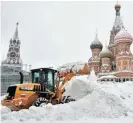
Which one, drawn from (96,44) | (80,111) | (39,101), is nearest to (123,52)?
(96,44)

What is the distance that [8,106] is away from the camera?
10172 mm

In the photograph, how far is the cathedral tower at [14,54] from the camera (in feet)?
264

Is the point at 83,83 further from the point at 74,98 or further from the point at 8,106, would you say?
the point at 8,106

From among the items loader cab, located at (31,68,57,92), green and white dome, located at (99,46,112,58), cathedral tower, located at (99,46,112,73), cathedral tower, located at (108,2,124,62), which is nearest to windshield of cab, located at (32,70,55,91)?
loader cab, located at (31,68,57,92)

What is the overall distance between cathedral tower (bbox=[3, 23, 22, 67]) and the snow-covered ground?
227 ft

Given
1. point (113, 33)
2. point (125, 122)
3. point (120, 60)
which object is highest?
point (113, 33)

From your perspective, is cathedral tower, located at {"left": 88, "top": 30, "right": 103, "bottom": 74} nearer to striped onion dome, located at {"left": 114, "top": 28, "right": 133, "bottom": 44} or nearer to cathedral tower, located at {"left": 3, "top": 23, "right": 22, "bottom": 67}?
striped onion dome, located at {"left": 114, "top": 28, "right": 133, "bottom": 44}

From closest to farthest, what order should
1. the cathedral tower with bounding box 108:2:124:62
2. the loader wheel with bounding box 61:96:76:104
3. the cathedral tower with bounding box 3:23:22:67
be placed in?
the loader wheel with bounding box 61:96:76:104, the cathedral tower with bounding box 108:2:124:62, the cathedral tower with bounding box 3:23:22:67

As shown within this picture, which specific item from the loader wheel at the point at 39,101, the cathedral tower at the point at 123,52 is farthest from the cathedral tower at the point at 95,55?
the loader wheel at the point at 39,101

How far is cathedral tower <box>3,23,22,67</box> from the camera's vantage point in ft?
264

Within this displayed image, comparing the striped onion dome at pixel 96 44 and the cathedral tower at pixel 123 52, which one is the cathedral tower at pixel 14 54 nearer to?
the striped onion dome at pixel 96 44

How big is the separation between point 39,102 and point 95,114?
2.35 metres

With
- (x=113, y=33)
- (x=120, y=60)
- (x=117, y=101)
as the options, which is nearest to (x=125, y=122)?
(x=117, y=101)

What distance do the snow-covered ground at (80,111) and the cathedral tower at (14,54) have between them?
69.3 meters
